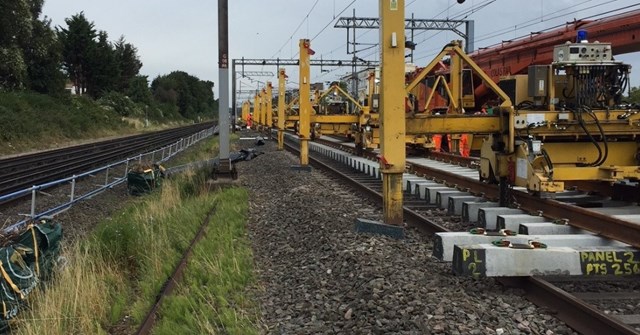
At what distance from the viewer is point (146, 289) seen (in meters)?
6.71

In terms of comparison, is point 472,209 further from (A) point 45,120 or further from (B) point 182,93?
(B) point 182,93

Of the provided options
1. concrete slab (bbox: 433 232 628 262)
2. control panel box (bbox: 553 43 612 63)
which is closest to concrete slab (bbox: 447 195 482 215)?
control panel box (bbox: 553 43 612 63)

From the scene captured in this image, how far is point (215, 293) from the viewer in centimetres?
590

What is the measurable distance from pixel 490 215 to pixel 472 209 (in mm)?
650

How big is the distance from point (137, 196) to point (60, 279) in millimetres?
8554

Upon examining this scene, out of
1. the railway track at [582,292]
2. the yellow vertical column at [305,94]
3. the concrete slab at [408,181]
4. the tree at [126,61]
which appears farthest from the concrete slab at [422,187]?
the tree at [126,61]

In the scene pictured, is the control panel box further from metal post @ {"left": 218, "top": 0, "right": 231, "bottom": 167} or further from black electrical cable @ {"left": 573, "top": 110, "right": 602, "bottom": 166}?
metal post @ {"left": 218, "top": 0, "right": 231, "bottom": 167}

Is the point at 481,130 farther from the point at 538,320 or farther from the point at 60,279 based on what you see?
the point at 60,279

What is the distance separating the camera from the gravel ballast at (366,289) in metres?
4.58

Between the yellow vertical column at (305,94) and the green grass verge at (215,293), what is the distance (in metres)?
10.3

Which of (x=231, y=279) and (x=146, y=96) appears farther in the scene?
(x=146, y=96)

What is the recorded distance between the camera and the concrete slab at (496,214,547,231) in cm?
735

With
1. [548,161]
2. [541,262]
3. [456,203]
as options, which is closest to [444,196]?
[456,203]

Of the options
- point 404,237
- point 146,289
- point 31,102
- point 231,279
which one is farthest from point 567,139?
point 31,102
